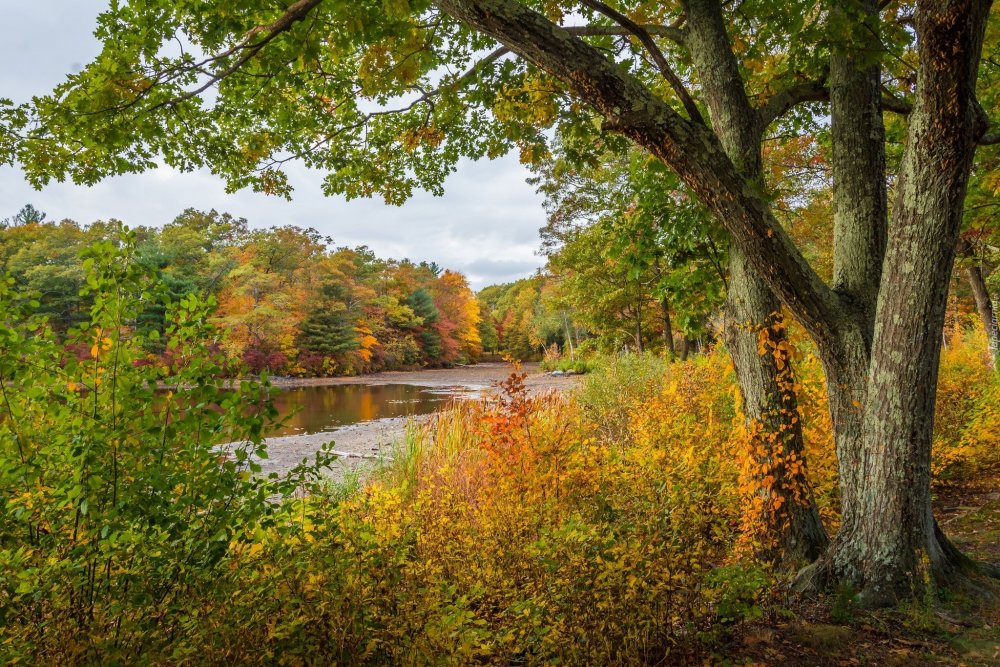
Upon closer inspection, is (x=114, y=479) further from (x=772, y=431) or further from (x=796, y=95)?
(x=796, y=95)

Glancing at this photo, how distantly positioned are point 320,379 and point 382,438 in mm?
20559

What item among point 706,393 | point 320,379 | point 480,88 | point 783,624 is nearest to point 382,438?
point 706,393

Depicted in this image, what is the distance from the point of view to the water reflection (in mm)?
14830

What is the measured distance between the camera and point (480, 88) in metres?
4.84

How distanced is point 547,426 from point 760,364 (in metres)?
1.74

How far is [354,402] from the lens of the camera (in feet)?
64.6

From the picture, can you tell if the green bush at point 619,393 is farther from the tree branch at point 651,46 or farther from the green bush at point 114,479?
the green bush at point 114,479

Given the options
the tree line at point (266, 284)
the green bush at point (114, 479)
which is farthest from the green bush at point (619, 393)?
the tree line at point (266, 284)

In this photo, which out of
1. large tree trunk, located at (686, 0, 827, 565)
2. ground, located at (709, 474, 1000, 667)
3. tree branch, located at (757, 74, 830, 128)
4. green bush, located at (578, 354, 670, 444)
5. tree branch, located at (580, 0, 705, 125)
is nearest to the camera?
ground, located at (709, 474, 1000, 667)

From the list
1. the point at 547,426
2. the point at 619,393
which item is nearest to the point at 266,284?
the point at 619,393

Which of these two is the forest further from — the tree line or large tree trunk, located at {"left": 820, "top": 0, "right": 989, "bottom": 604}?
the tree line

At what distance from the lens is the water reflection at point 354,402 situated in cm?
1483

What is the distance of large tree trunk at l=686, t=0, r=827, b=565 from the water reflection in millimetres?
9548

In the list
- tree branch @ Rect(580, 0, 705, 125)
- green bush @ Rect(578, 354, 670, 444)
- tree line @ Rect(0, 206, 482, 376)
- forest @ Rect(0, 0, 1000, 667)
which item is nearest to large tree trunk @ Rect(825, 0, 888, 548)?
forest @ Rect(0, 0, 1000, 667)
